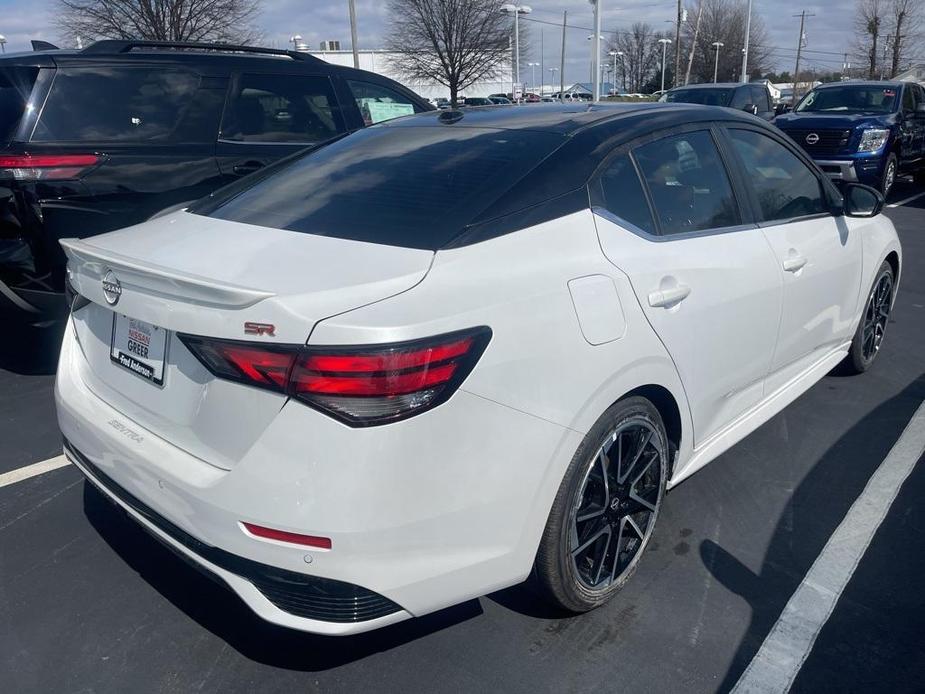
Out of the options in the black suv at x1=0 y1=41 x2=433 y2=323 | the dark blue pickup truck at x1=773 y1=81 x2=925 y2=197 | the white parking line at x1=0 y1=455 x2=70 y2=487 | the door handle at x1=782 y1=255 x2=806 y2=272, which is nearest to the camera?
the door handle at x1=782 y1=255 x2=806 y2=272

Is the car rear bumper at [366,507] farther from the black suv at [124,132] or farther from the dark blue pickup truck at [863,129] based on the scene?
the dark blue pickup truck at [863,129]

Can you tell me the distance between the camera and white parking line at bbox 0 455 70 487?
3594 millimetres

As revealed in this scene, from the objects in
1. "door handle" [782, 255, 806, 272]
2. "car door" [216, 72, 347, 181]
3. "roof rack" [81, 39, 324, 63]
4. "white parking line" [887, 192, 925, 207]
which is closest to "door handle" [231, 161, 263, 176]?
"car door" [216, 72, 347, 181]

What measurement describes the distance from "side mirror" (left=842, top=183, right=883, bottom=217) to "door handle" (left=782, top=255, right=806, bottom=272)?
703 millimetres

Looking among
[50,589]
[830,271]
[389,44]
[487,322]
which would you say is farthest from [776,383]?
[389,44]

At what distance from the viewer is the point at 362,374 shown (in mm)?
1905

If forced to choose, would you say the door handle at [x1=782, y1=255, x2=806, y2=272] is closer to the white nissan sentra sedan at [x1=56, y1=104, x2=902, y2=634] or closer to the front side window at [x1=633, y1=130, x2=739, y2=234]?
the white nissan sentra sedan at [x1=56, y1=104, x2=902, y2=634]

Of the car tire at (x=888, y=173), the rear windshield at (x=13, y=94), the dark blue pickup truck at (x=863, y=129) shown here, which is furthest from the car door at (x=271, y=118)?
the car tire at (x=888, y=173)

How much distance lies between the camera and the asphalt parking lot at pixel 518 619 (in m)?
2.40

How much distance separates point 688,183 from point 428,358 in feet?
5.23

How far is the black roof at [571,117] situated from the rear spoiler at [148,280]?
54.5 inches

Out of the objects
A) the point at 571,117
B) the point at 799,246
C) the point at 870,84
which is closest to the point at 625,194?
the point at 571,117

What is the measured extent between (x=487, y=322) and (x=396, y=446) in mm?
403

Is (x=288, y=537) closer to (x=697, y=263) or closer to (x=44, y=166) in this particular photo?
(x=697, y=263)
